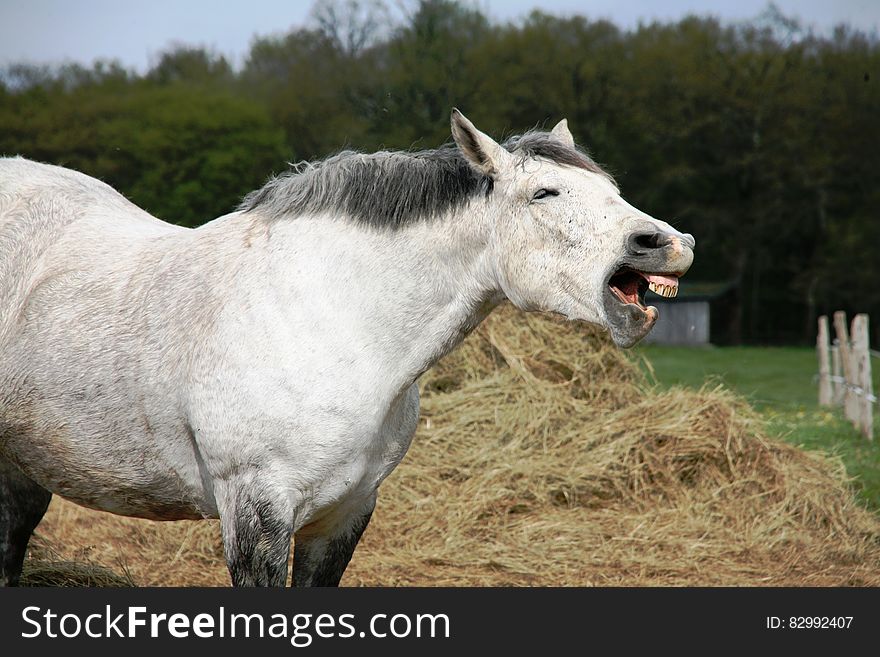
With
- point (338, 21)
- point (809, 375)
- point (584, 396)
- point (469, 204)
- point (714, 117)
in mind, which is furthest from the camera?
point (714, 117)

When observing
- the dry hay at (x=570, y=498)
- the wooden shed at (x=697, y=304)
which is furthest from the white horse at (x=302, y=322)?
the wooden shed at (x=697, y=304)

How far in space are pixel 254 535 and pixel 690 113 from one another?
22.8 m

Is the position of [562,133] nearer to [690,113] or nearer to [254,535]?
[254,535]

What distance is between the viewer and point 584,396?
21.4 feet

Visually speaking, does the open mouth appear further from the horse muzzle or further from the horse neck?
the horse neck

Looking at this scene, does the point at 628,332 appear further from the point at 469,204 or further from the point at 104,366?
the point at 104,366

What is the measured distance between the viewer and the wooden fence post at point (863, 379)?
28.5 feet

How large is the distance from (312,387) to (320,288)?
28cm

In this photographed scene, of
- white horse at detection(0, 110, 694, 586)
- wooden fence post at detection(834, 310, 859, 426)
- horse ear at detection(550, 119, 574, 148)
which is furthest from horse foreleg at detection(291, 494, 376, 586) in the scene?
wooden fence post at detection(834, 310, 859, 426)

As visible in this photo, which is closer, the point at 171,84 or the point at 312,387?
the point at 312,387

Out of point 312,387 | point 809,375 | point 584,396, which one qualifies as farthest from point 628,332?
point 809,375

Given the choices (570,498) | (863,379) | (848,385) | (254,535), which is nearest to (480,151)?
(254,535)

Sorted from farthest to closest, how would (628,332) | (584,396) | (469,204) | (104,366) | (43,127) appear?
(43,127) → (584,396) → (104,366) → (469,204) → (628,332)

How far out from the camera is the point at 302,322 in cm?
241
